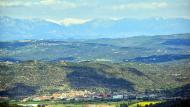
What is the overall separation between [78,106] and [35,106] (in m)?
13.6

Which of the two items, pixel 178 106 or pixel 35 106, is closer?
pixel 178 106

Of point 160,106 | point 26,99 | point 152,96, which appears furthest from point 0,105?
point 152,96

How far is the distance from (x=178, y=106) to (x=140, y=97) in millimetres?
75563

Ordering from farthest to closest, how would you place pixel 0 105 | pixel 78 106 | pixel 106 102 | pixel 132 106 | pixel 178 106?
pixel 106 102, pixel 78 106, pixel 132 106, pixel 0 105, pixel 178 106

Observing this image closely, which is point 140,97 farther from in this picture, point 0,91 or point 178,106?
point 178,106

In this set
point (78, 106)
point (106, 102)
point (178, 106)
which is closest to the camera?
point (178, 106)

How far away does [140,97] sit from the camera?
197 m

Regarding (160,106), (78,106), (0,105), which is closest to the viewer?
(0,105)

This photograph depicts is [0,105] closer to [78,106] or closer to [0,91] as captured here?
[78,106]

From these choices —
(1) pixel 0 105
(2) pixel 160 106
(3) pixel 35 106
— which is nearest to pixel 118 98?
(3) pixel 35 106

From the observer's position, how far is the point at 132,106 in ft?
547

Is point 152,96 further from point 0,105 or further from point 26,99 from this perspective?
point 0,105

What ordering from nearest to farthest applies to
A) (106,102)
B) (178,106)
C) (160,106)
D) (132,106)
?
(178,106), (160,106), (132,106), (106,102)

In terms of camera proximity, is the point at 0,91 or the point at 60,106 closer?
the point at 60,106
